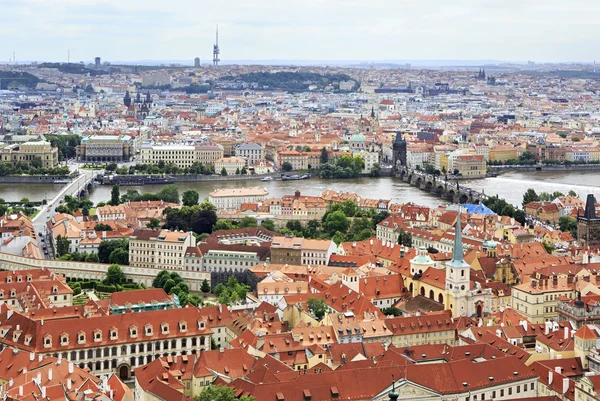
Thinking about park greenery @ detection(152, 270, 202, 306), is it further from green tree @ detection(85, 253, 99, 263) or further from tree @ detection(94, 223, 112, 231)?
tree @ detection(94, 223, 112, 231)

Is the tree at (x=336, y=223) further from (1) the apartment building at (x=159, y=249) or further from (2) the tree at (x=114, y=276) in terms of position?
(2) the tree at (x=114, y=276)

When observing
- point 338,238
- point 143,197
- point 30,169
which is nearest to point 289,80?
point 30,169

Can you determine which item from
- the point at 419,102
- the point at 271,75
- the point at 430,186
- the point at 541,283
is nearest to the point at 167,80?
the point at 271,75

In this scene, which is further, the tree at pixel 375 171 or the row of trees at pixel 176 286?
the tree at pixel 375 171

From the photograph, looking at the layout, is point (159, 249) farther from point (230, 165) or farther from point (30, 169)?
point (230, 165)

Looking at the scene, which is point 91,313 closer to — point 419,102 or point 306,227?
point 306,227

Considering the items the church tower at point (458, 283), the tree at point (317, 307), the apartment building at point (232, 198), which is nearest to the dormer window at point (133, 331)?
the tree at point (317, 307)
